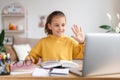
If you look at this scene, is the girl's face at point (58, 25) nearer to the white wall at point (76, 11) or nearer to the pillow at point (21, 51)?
the pillow at point (21, 51)

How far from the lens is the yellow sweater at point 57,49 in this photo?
175 cm

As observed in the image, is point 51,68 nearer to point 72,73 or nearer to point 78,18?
point 72,73

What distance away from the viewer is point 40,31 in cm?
481

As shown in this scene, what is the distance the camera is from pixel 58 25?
1.72 meters

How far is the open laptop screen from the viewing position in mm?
1180

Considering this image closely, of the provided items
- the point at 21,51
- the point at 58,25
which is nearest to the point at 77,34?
the point at 58,25

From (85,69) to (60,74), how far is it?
0.13 m

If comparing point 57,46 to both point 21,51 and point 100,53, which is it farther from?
point 21,51

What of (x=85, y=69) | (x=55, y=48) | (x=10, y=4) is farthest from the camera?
(x=10, y=4)

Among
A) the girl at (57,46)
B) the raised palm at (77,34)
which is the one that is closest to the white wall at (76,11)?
the girl at (57,46)

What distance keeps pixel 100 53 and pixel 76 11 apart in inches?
143

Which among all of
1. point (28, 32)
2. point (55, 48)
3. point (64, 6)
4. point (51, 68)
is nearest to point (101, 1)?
point (64, 6)

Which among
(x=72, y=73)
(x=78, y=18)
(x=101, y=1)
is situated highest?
(x=101, y=1)

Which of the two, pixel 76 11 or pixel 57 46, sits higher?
pixel 76 11
